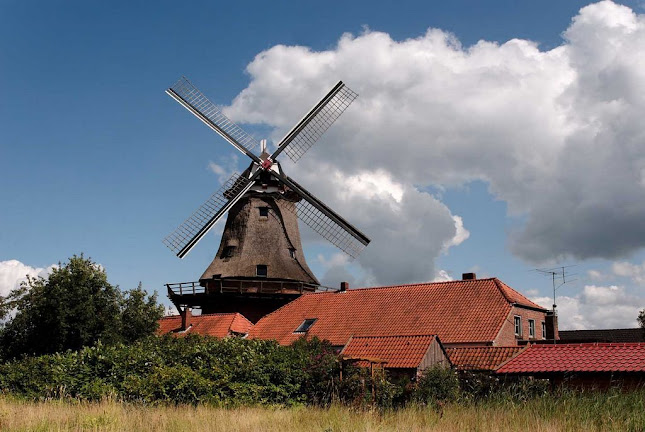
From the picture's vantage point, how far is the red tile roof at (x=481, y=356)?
2647cm

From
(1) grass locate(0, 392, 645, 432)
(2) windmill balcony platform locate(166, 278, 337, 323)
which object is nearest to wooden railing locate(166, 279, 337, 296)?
(2) windmill balcony platform locate(166, 278, 337, 323)

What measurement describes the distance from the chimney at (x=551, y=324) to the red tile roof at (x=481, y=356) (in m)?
8.77

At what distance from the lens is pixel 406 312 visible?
32.9 metres

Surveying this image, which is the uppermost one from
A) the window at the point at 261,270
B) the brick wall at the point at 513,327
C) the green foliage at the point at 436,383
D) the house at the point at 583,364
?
the window at the point at 261,270

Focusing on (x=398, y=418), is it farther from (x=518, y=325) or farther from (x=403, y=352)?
(x=518, y=325)

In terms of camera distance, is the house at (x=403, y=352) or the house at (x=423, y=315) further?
the house at (x=423, y=315)

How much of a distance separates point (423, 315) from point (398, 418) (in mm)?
19932

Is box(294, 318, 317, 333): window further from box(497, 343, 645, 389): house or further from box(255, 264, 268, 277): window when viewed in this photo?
box(497, 343, 645, 389): house

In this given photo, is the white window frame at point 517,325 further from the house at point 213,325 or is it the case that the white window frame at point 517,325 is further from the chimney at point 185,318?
the chimney at point 185,318

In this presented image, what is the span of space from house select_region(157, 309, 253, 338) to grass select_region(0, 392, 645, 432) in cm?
1987

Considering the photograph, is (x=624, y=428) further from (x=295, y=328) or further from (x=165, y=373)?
(x=295, y=328)

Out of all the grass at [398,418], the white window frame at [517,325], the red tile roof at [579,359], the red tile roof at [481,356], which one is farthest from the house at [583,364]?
the grass at [398,418]

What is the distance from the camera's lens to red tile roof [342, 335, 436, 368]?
25.9 meters

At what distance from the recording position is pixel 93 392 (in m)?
20.9
